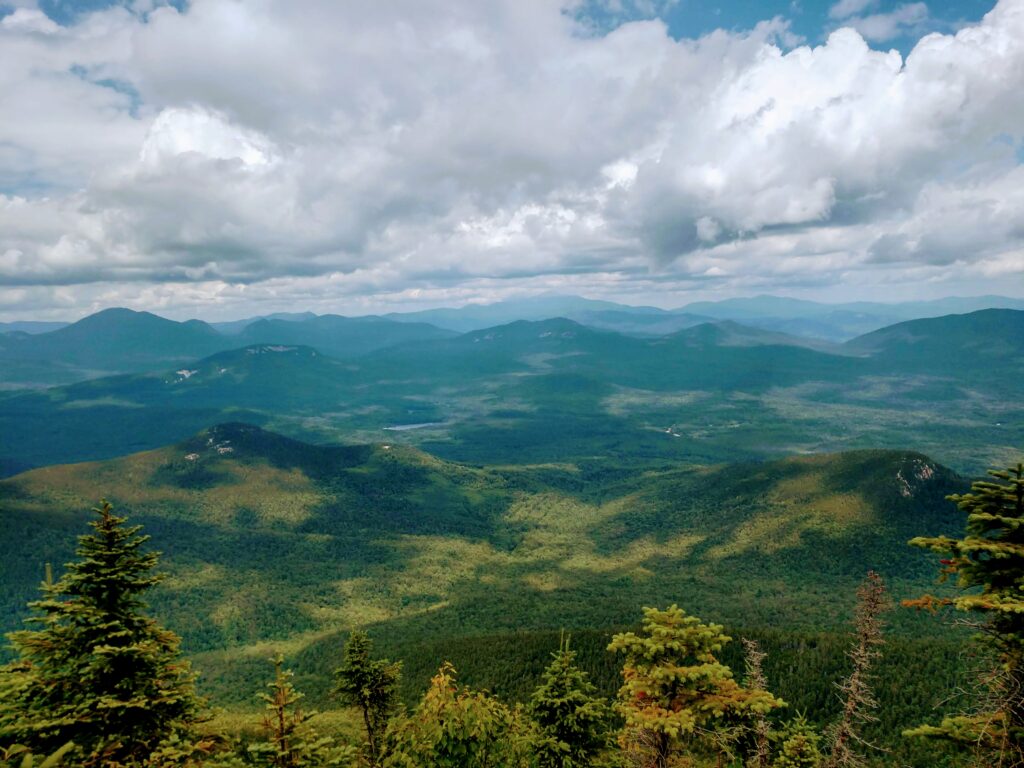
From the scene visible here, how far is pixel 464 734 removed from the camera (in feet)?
103

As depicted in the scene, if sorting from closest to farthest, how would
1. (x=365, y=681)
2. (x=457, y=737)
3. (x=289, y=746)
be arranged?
(x=289, y=746) → (x=457, y=737) → (x=365, y=681)

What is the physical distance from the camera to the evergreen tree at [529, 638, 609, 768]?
3238 cm

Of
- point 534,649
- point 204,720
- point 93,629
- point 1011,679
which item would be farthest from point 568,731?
point 534,649

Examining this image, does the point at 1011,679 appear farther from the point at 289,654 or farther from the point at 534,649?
the point at 289,654

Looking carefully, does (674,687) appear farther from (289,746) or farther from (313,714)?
(289,746)

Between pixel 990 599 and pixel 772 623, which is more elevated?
pixel 990 599

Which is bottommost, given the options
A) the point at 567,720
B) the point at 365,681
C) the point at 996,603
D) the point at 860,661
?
the point at 365,681

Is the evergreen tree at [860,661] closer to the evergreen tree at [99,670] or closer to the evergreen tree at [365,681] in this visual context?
the evergreen tree at [99,670]

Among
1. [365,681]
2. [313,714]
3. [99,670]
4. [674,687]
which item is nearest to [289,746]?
[313,714]

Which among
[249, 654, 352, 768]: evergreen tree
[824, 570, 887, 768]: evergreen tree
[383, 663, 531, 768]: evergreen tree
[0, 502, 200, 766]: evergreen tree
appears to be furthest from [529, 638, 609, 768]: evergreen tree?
[0, 502, 200, 766]: evergreen tree

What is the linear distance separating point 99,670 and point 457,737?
18267mm

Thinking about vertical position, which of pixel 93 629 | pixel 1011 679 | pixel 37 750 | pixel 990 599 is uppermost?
pixel 990 599

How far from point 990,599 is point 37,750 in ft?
113

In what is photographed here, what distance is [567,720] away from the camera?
32.4 metres
